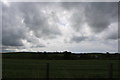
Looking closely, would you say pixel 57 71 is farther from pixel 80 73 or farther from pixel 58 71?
pixel 80 73

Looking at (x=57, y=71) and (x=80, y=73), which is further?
(x=57, y=71)

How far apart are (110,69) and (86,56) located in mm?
55033

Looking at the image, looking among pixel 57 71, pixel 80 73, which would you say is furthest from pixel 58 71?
pixel 80 73

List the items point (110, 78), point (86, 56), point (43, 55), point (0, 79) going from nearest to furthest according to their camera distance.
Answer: point (0, 79)
point (110, 78)
point (43, 55)
point (86, 56)

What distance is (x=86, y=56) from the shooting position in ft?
210

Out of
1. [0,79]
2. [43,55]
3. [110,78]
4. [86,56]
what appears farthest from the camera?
[86,56]

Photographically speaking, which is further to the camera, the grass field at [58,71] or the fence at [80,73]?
the grass field at [58,71]

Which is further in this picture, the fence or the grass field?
the grass field

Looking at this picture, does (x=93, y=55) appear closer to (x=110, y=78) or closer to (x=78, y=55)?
(x=78, y=55)

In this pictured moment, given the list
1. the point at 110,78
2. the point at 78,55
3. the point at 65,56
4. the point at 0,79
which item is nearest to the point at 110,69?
the point at 110,78

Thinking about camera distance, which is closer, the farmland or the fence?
the fence

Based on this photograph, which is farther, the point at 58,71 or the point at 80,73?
the point at 58,71

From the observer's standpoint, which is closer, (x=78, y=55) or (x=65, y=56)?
(x=65, y=56)

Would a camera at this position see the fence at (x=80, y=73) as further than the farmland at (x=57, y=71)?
No
